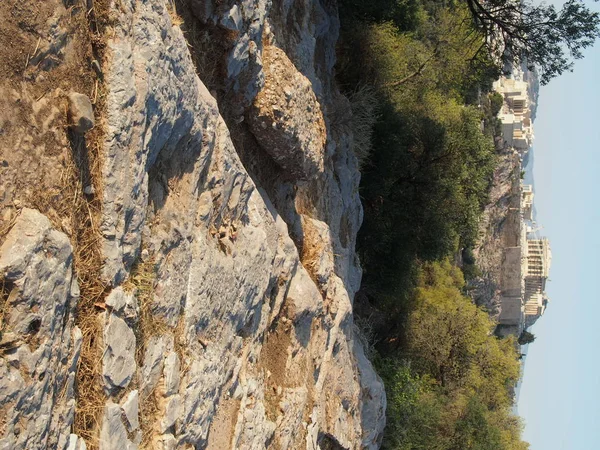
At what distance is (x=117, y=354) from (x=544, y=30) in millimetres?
14701

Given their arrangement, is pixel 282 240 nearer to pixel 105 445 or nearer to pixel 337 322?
pixel 337 322

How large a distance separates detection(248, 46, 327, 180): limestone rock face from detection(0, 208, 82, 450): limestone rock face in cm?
487

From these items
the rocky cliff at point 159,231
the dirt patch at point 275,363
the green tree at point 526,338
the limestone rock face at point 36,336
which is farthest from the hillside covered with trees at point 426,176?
the green tree at point 526,338

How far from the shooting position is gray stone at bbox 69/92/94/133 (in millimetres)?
5582

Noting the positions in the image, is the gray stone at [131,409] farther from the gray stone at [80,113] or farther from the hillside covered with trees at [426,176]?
the hillside covered with trees at [426,176]

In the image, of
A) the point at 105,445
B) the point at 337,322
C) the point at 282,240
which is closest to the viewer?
the point at 105,445

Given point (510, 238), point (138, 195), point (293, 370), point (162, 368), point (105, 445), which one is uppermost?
point (510, 238)

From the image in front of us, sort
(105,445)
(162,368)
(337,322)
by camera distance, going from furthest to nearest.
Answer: (337,322) → (162,368) → (105,445)

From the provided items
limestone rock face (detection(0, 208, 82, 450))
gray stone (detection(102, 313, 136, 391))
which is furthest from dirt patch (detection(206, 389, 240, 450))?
limestone rock face (detection(0, 208, 82, 450))

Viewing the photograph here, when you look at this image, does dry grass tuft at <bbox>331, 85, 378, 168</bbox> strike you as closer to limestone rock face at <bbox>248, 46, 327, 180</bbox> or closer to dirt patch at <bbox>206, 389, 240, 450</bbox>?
limestone rock face at <bbox>248, 46, 327, 180</bbox>

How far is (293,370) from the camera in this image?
10469 millimetres

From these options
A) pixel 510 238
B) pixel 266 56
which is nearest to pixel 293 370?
pixel 266 56

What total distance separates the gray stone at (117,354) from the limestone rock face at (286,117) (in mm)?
4579

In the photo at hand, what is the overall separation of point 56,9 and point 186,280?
3440 mm
